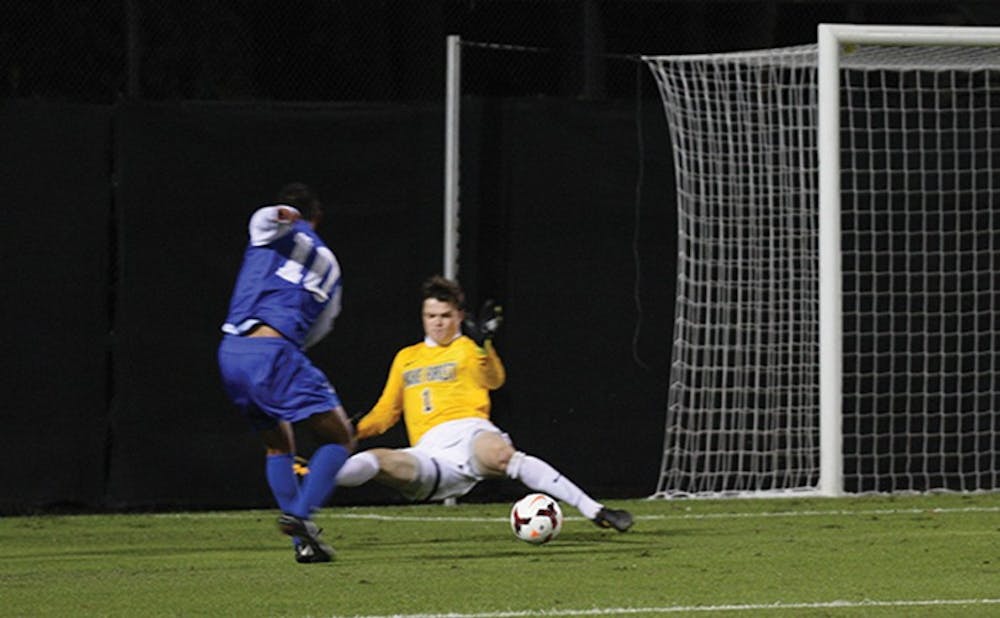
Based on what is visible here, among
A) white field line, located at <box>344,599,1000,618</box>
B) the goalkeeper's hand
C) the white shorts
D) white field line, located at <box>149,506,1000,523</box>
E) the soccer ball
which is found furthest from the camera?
white field line, located at <box>149,506,1000,523</box>

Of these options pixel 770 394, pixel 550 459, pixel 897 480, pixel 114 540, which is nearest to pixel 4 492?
pixel 114 540

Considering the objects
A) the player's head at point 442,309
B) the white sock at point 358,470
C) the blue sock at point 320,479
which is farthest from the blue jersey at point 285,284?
the player's head at point 442,309

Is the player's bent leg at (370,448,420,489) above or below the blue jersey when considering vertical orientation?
below

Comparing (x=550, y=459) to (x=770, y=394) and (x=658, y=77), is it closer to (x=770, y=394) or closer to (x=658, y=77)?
(x=770, y=394)

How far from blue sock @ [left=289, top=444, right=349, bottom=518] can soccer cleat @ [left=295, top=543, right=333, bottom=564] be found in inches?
4.9

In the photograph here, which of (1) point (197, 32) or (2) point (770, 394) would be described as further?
(1) point (197, 32)

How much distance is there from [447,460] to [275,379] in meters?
1.40

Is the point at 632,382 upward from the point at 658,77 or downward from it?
downward

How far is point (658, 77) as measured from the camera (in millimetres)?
11734

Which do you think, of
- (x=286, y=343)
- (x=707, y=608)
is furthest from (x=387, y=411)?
(x=707, y=608)

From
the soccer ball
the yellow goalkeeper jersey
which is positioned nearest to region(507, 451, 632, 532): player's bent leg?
the soccer ball

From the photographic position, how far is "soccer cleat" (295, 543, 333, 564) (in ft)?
25.3

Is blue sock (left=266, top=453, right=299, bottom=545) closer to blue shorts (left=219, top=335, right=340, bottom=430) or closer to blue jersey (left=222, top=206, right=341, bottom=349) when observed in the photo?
blue shorts (left=219, top=335, right=340, bottom=430)

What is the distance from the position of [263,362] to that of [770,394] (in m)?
4.42
